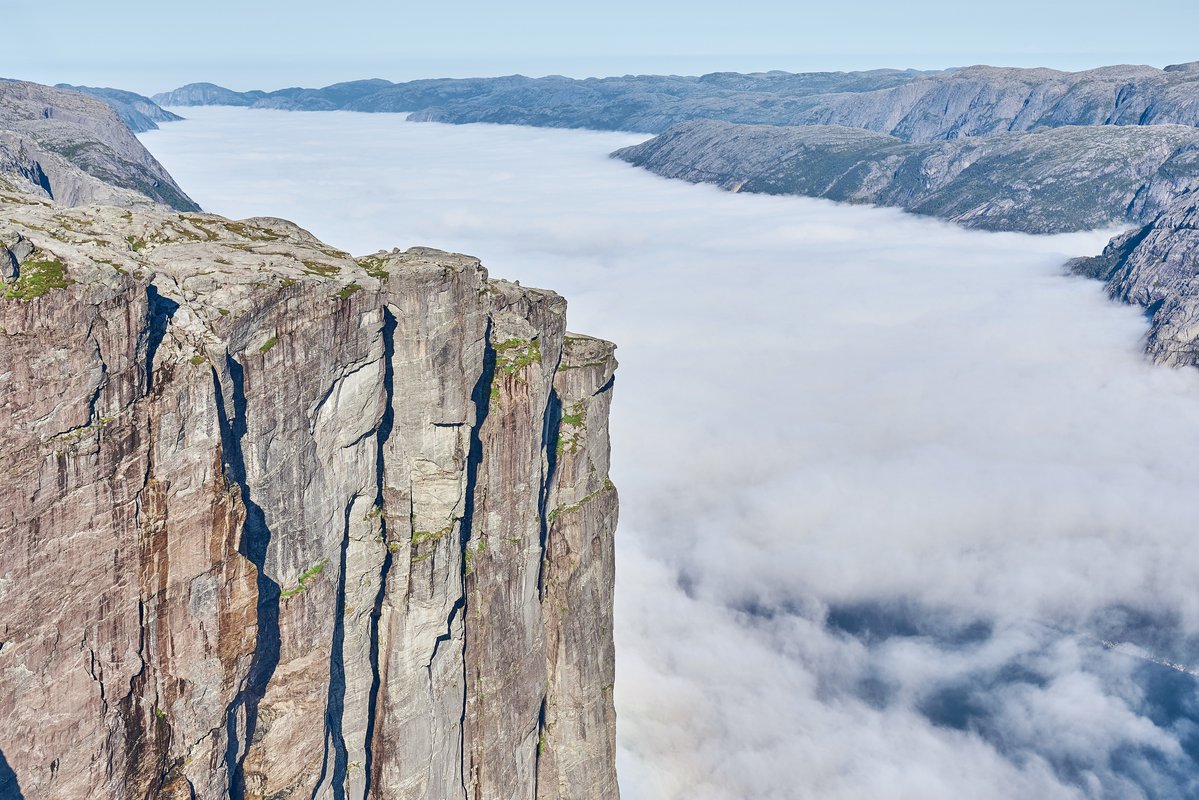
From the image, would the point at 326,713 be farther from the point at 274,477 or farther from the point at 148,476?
the point at 148,476

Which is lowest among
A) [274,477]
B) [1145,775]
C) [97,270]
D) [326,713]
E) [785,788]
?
[1145,775]

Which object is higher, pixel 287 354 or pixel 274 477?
pixel 287 354

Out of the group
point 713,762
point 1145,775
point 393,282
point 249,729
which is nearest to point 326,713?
point 249,729

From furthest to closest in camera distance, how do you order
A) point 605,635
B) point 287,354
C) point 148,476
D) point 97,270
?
point 605,635, point 287,354, point 148,476, point 97,270

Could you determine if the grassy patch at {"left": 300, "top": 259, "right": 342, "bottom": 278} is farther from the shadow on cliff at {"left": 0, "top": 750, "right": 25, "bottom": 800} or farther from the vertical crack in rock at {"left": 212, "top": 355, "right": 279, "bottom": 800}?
the shadow on cliff at {"left": 0, "top": 750, "right": 25, "bottom": 800}

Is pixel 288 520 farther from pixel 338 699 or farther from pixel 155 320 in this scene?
pixel 338 699

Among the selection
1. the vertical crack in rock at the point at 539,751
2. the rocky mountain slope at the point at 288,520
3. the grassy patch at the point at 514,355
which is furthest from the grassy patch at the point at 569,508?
the vertical crack in rock at the point at 539,751

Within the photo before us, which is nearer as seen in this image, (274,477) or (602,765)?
(274,477)
